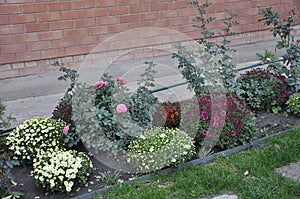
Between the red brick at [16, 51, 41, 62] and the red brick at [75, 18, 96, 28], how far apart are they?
601mm

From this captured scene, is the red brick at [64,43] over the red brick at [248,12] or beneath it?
beneath

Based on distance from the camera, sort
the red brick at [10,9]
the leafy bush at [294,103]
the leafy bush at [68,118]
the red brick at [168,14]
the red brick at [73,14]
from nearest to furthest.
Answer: the leafy bush at [68,118], the leafy bush at [294,103], the red brick at [10,9], the red brick at [73,14], the red brick at [168,14]

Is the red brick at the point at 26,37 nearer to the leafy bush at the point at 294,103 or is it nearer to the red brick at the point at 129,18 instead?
the red brick at the point at 129,18

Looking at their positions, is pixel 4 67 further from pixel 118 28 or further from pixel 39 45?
pixel 118 28

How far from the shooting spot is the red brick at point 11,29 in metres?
5.00

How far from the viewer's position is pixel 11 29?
16.6 feet

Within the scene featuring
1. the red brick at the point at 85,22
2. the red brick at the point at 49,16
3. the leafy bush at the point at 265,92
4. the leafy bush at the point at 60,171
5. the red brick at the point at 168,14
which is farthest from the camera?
the red brick at the point at 168,14

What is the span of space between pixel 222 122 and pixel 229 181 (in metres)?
0.65

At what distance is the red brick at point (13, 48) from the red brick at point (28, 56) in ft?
0.19

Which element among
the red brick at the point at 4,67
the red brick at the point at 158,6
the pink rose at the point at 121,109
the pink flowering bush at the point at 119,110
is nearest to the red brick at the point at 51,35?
the red brick at the point at 4,67

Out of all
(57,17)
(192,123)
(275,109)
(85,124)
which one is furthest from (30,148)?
(275,109)

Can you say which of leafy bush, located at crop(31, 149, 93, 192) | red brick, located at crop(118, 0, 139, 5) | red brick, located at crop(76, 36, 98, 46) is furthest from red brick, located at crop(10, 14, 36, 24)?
leafy bush, located at crop(31, 149, 93, 192)

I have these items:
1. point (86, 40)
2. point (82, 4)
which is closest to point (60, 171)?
point (86, 40)

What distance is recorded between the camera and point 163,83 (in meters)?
5.55
